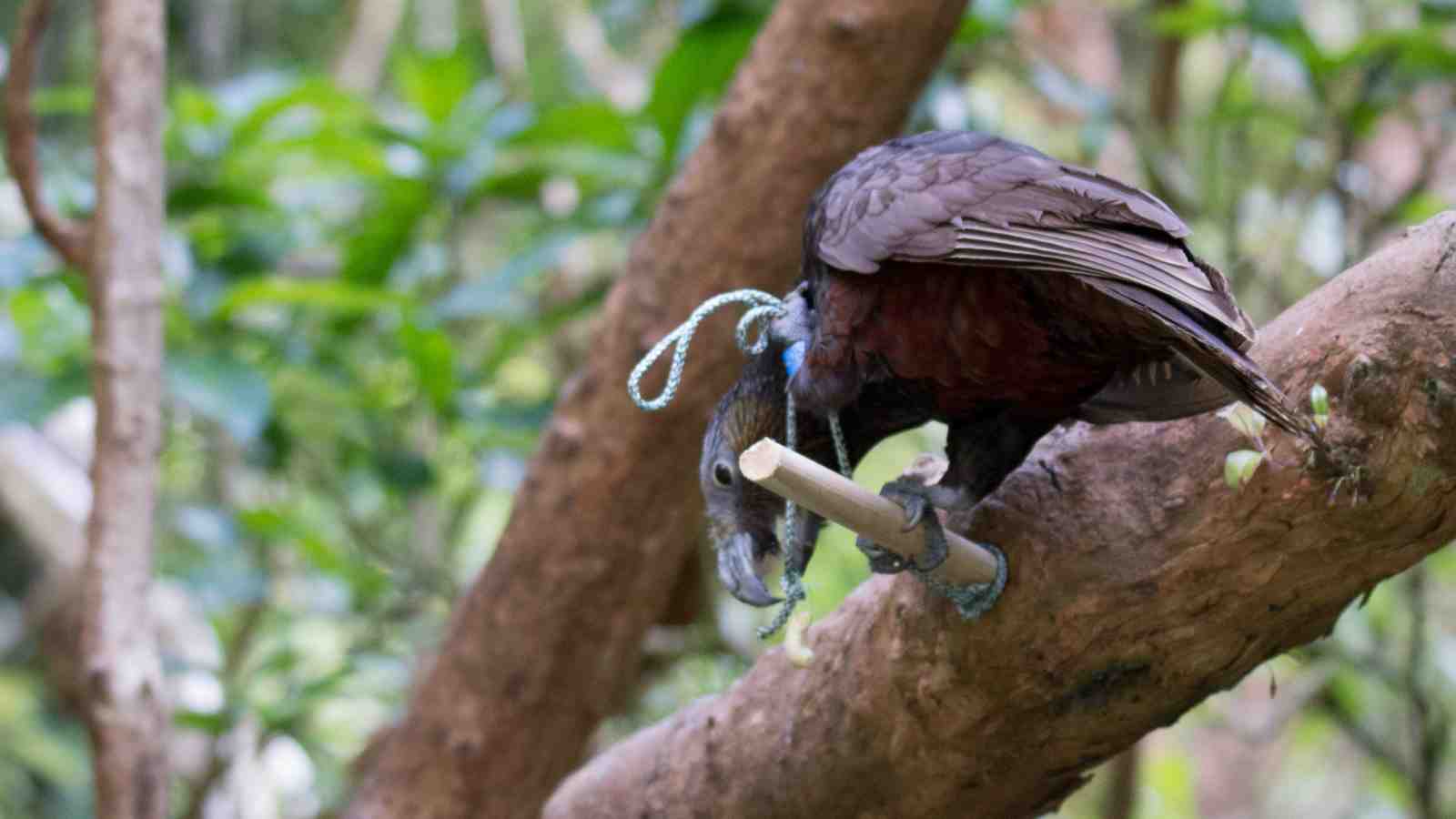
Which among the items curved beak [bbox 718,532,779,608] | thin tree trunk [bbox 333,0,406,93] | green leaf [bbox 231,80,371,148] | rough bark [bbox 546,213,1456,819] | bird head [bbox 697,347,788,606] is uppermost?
thin tree trunk [bbox 333,0,406,93]

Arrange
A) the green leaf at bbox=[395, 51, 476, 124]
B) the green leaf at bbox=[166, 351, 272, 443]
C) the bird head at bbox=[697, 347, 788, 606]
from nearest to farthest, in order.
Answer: the bird head at bbox=[697, 347, 788, 606] < the green leaf at bbox=[166, 351, 272, 443] < the green leaf at bbox=[395, 51, 476, 124]

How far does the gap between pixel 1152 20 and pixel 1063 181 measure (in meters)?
2.33

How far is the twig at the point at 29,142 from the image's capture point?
2.41 meters

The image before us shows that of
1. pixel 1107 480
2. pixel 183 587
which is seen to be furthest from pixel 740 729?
pixel 183 587

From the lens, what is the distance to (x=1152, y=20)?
350cm

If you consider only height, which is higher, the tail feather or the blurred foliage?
the blurred foliage

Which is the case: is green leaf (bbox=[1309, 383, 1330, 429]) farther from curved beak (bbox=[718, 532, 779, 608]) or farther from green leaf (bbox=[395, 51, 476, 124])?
green leaf (bbox=[395, 51, 476, 124])

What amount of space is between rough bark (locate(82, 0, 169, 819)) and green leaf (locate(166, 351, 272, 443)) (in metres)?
0.53

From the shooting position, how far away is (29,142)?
8.14 feet

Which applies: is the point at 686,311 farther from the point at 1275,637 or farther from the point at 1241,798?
the point at 1241,798

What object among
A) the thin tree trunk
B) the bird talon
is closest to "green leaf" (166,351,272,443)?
the bird talon

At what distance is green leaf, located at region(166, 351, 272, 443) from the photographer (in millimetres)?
3006

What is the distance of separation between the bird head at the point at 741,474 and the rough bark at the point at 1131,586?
0.16 meters

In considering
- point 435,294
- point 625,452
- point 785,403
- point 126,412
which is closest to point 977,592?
point 785,403
